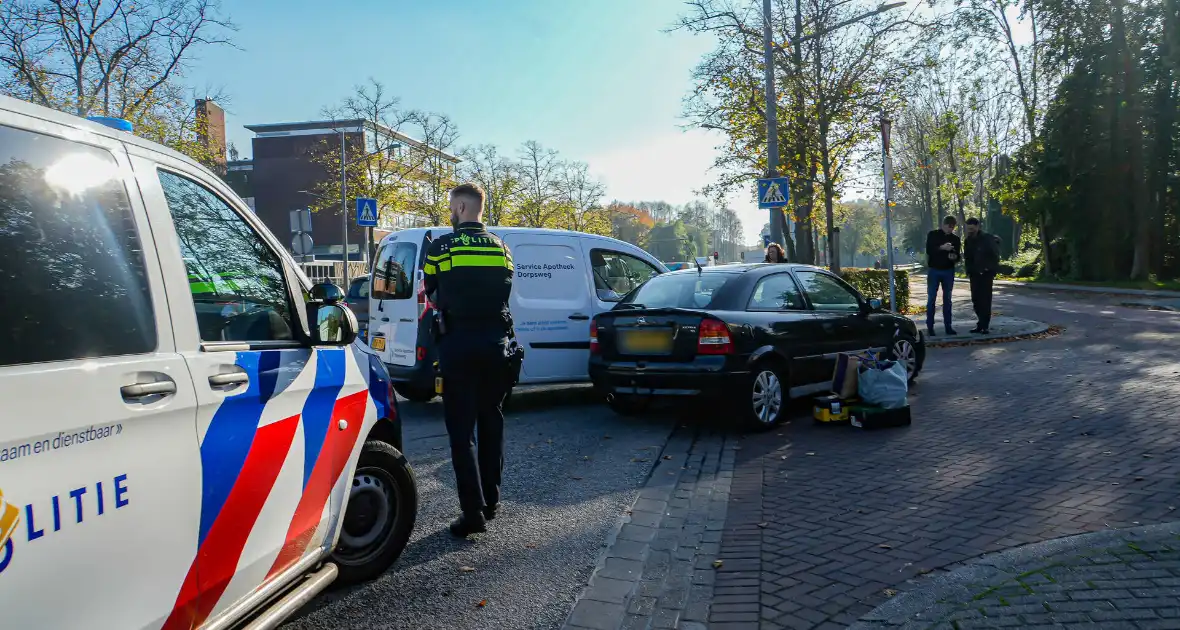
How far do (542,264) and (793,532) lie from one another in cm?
496

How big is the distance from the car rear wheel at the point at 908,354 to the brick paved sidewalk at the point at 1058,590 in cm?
535

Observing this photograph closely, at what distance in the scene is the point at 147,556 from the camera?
2240 millimetres

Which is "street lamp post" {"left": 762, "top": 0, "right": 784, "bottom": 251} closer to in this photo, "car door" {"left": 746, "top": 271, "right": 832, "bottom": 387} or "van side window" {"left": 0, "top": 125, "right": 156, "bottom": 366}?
"car door" {"left": 746, "top": 271, "right": 832, "bottom": 387}

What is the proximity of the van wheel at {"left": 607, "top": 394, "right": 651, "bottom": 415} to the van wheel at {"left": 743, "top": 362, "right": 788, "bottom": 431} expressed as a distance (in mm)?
931

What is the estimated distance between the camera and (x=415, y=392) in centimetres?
911

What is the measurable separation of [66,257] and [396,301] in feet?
21.3

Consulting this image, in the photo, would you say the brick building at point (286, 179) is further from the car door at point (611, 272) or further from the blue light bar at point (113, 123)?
the blue light bar at point (113, 123)

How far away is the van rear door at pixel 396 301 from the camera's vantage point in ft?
Answer: 27.6

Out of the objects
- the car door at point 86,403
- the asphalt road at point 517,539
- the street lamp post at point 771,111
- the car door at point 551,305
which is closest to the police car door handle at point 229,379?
the car door at point 86,403

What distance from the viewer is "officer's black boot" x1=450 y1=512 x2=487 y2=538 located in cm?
462

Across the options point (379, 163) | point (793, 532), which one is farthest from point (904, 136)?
point (793, 532)

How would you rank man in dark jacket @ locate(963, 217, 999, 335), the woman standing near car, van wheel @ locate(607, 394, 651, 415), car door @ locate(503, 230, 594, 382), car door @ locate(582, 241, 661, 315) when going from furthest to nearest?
man in dark jacket @ locate(963, 217, 999, 335) < the woman standing near car < car door @ locate(582, 241, 661, 315) < car door @ locate(503, 230, 594, 382) < van wheel @ locate(607, 394, 651, 415)

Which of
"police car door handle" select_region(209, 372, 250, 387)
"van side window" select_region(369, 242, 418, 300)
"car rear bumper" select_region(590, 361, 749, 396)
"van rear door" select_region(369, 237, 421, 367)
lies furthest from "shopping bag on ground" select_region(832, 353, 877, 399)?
"police car door handle" select_region(209, 372, 250, 387)

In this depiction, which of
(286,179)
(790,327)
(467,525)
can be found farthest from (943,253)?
(286,179)
